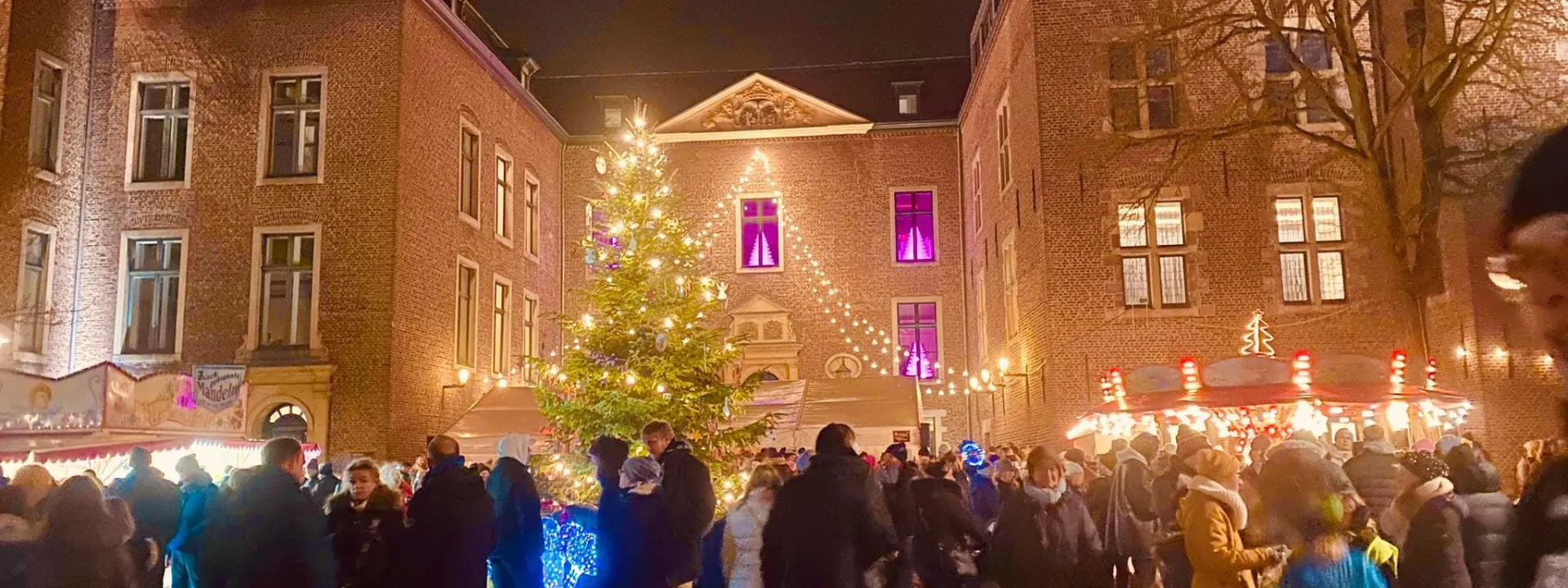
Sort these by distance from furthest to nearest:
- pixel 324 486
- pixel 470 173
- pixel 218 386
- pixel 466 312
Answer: pixel 470 173, pixel 466 312, pixel 218 386, pixel 324 486

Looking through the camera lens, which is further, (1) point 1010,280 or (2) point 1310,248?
(1) point 1010,280

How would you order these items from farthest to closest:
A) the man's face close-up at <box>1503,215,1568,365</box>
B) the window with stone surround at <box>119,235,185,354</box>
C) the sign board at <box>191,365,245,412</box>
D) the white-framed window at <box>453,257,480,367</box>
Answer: the white-framed window at <box>453,257,480,367</box>
the window with stone surround at <box>119,235,185,354</box>
the sign board at <box>191,365,245,412</box>
the man's face close-up at <box>1503,215,1568,365</box>

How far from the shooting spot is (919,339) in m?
30.1

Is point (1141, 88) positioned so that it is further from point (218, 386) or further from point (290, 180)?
point (218, 386)

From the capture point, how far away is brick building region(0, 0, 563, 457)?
20047mm

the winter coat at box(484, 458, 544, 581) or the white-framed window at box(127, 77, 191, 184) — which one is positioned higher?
the white-framed window at box(127, 77, 191, 184)

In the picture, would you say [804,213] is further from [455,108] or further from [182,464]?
[182,464]

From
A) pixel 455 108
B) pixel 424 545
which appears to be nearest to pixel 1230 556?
pixel 424 545

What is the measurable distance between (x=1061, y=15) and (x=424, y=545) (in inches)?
642

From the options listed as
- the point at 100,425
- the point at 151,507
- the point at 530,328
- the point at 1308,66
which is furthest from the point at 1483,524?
the point at 530,328

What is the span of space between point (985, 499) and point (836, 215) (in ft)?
68.7

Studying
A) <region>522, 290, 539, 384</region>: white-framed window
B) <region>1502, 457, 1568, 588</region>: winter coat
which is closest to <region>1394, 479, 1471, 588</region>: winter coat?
<region>1502, 457, 1568, 588</region>: winter coat

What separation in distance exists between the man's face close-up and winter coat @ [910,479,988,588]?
5574 mm

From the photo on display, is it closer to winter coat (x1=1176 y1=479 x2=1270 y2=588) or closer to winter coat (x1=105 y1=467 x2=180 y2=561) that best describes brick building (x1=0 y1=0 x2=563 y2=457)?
winter coat (x1=105 y1=467 x2=180 y2=561)
